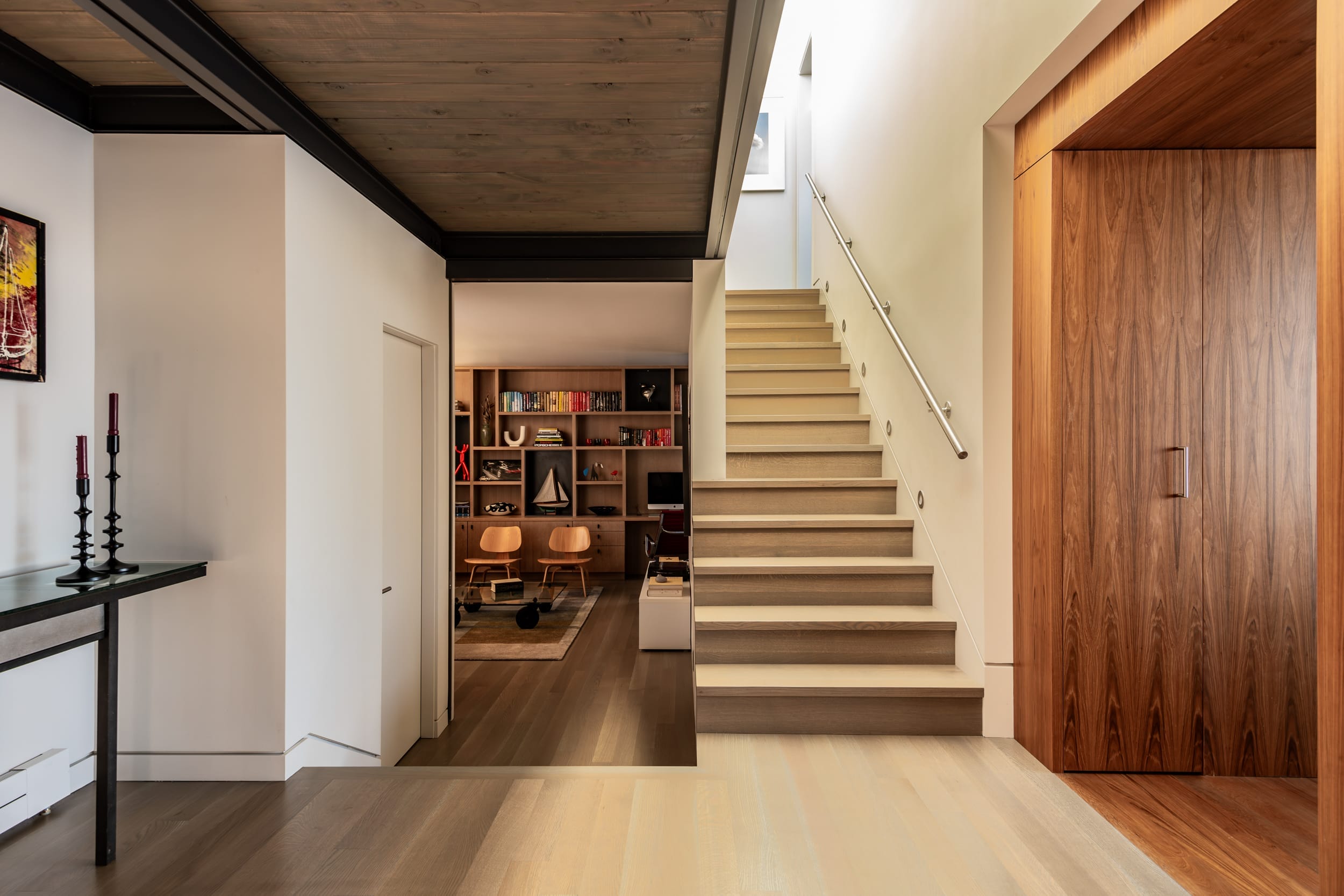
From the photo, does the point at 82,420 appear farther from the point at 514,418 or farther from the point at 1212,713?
the point at 514,418

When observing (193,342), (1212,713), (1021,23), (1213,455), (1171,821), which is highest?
(1021,23)

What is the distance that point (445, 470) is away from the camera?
408 centimetres

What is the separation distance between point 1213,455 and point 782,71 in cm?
630

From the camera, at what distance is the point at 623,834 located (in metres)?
1.90

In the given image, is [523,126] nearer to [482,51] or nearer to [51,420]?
[482,51]

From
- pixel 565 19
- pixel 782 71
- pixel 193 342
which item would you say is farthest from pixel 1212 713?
pixel 782 71

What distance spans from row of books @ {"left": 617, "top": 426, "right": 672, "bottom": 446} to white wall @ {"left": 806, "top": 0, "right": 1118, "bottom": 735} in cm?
435

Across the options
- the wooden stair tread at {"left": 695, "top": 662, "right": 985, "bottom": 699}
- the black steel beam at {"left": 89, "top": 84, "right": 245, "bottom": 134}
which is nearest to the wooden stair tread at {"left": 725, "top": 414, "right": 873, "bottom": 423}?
the wooden stair tread at {"left": 695, "top": 662, "right": 985, "bottom": 699}

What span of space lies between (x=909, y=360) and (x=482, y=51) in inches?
79.4

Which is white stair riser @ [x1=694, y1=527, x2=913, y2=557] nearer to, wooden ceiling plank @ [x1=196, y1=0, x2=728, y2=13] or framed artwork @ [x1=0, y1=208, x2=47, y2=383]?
wooden ceiling plank @ [x1=196, y1=0, x2=728, y2=13]

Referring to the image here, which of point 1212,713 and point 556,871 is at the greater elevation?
point 1212,713

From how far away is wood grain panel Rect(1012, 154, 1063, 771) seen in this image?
2.29 metres

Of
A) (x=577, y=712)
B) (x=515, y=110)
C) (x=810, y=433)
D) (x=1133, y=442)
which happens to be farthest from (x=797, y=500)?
(x=515, y=110)

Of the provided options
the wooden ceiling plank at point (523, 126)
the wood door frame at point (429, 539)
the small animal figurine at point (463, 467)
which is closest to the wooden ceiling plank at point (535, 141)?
the wooden ceiling plank at point (523, 126)
